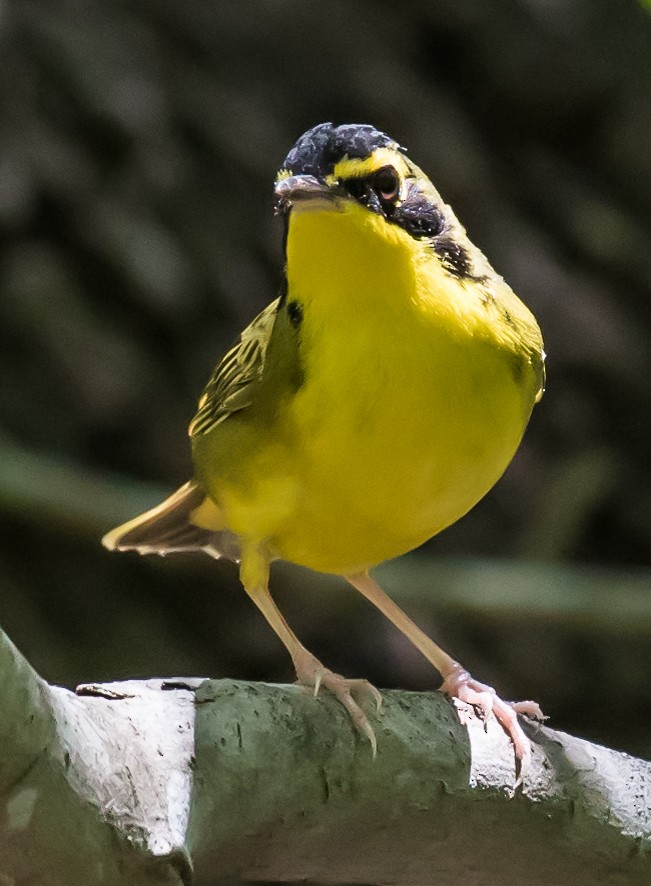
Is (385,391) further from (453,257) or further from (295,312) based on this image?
(453,257)

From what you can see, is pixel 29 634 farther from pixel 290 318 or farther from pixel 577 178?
pixel 577 178

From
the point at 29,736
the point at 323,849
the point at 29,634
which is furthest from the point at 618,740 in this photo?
the point at 29,736

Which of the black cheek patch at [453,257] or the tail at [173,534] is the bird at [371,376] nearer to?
the black cheek patch at [453,257]

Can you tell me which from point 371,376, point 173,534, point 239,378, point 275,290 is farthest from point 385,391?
point 275,290

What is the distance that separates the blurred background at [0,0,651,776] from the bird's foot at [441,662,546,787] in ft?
6.38

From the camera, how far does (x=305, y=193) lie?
3.16 metres

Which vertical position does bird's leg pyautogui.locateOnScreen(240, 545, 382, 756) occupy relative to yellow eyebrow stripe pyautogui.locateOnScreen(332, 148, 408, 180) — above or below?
below

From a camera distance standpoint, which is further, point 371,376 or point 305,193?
point 371,376

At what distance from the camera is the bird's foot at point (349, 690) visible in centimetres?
304

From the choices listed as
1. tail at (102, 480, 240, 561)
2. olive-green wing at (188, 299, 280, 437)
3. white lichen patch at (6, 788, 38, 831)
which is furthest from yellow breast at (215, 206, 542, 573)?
white lichen patch at (6, 788, 38, 831)

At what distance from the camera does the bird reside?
10.8 ft

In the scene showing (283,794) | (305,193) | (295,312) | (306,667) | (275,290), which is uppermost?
(305,193)

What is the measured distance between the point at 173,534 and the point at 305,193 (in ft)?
6.23

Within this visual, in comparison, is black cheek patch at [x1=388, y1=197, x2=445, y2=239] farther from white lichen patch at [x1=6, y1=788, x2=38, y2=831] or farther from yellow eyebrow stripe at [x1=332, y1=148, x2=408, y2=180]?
white lichen patch at [x1=6, y1=788, x2=38, y2=831]
